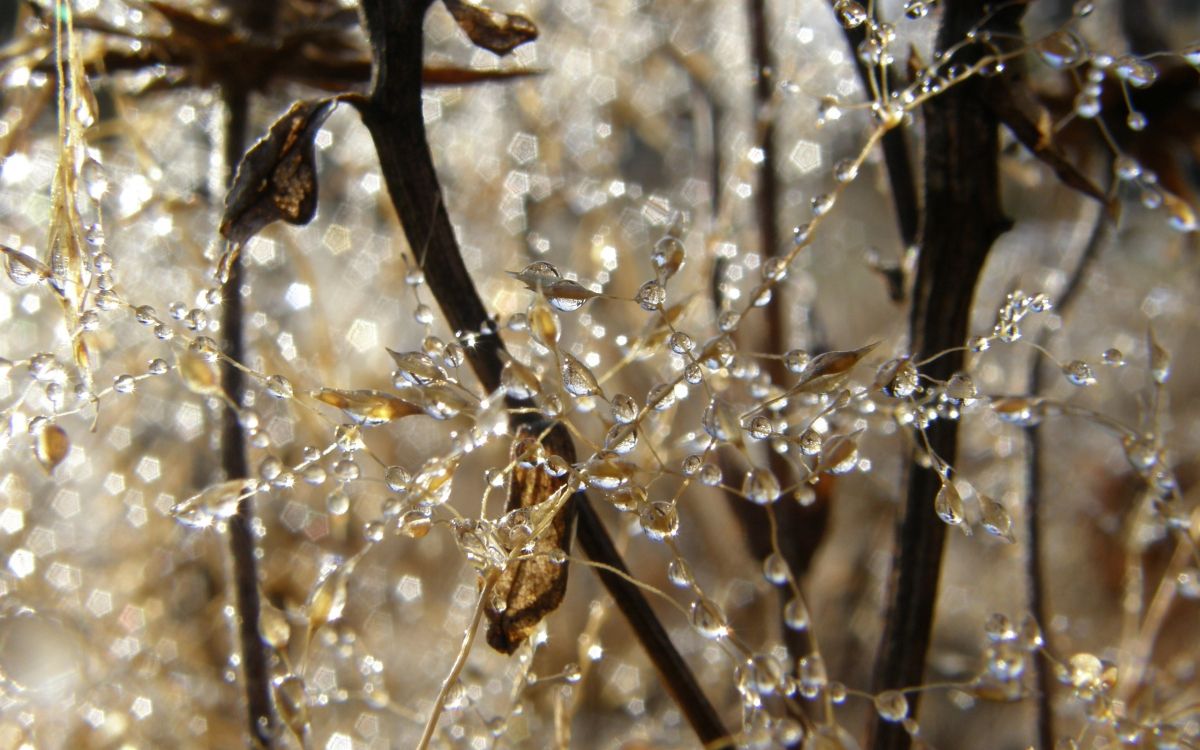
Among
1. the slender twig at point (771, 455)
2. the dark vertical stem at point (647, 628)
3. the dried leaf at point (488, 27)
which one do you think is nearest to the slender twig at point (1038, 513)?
the slender twig at point (771, 455)

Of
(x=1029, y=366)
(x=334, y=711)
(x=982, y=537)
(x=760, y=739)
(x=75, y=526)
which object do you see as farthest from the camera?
(x=982, y=537)

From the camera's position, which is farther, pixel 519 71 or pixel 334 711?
pixel 334 711

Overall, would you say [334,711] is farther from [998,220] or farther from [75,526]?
[998,220]

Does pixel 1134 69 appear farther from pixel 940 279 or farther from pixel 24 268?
pixel 24 268

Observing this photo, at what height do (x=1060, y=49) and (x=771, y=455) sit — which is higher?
(x=1060, y=49)

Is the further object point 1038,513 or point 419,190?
point 1038,513

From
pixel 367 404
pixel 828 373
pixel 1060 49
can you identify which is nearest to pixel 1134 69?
pixel 1060 49

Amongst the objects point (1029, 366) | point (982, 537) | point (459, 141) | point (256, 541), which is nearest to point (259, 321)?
point (256, 541)
